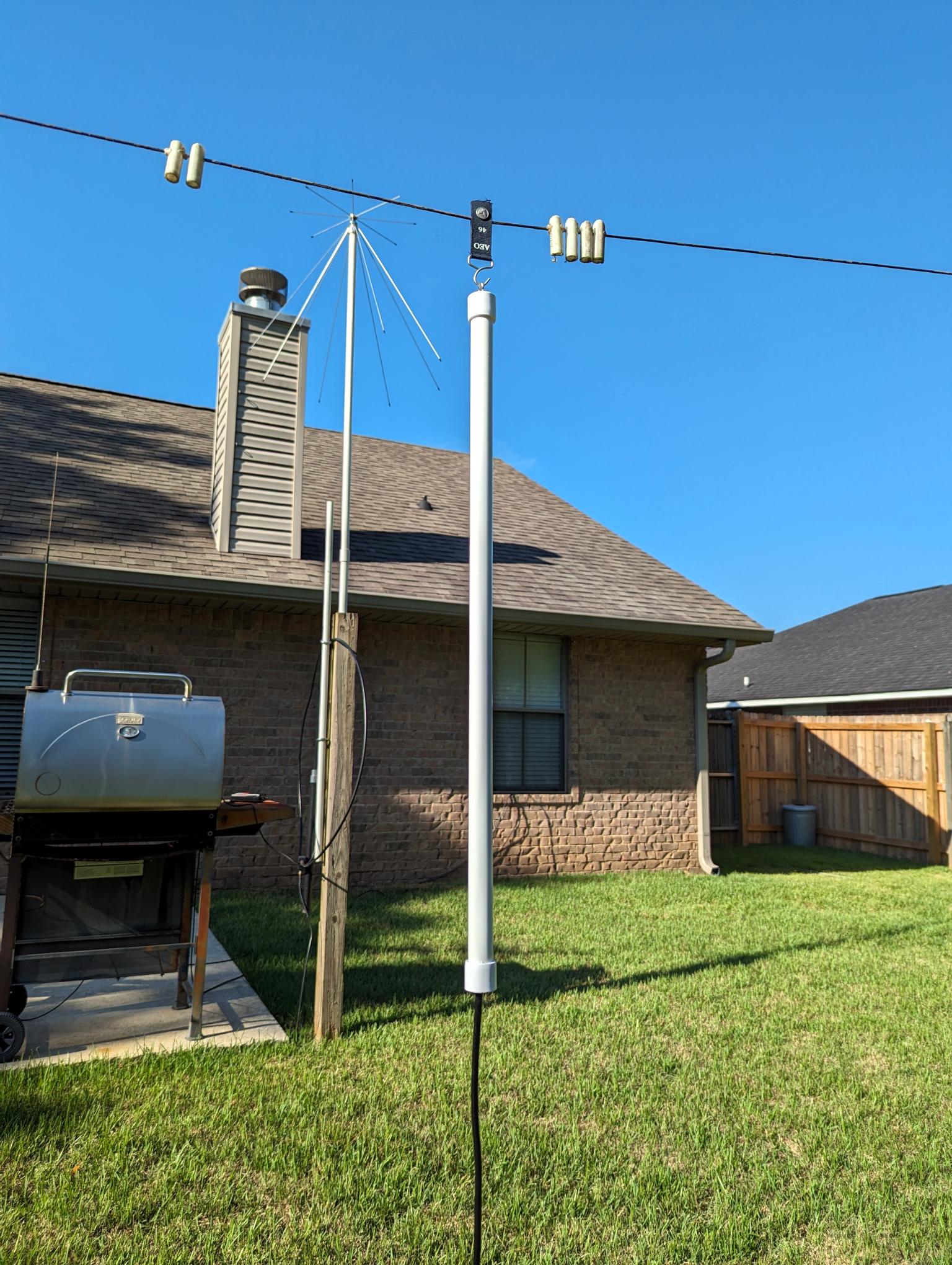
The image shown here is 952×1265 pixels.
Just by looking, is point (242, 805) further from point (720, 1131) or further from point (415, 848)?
point (415, 848)

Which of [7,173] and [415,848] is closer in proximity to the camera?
[7,173]

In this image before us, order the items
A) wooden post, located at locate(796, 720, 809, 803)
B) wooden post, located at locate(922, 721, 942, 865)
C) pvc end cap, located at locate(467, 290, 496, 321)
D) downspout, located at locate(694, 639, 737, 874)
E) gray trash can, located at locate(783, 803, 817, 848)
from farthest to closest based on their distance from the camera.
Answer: wooden post, located at locate(796, 720, 809, 803) → gray trash can, located at locate(783, 803, 817, 848) → wooden post, located at locate(922, 721, 942, 865) → downspout, located at locate(694, 639, 737, 874) → pvc end cap, located at locate(467, 290, 496, 321)

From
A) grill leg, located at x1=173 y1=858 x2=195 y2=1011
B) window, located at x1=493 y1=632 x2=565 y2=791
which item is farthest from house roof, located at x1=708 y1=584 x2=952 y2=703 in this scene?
grill leg, located at x1=173 y1=858 x2=195 y2=1011

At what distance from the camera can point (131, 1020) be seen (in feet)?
15.5

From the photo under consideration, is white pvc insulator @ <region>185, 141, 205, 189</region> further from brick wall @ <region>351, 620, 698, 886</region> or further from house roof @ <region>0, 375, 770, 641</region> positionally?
brick wall @ <region>351, 620, 698, 886</region>

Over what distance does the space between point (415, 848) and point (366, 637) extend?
2.31m

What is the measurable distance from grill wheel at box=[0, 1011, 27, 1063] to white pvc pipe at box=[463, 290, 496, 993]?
98.8 inches

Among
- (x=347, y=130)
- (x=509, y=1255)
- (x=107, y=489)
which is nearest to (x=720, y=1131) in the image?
(x=509, y=1255)

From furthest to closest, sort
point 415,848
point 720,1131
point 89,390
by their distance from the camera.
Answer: point 89,390
point 415,848
point 720,1131

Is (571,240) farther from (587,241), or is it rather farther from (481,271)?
(481,271)

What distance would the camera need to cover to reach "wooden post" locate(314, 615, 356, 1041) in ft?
14.7

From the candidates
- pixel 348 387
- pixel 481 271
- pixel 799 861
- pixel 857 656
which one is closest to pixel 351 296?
pixel 348 387

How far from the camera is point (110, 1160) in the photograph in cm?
314

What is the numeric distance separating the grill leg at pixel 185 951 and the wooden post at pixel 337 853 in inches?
26.7
